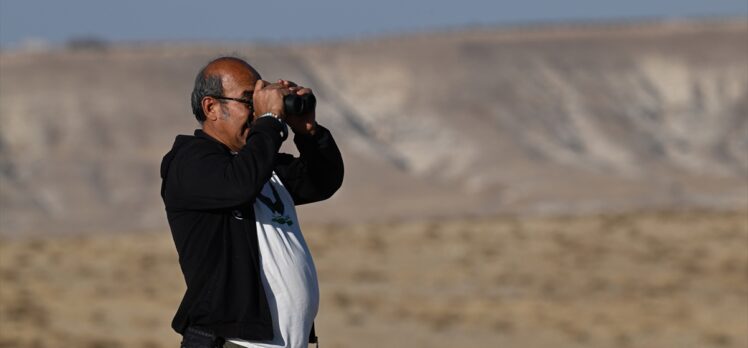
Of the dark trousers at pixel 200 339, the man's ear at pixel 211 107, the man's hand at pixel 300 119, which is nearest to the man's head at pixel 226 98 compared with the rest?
the man's ear at pixel 211 107

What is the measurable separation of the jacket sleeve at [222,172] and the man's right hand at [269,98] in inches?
1.6

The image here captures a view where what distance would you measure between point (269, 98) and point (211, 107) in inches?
9.8

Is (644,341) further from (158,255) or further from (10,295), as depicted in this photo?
(158,255)

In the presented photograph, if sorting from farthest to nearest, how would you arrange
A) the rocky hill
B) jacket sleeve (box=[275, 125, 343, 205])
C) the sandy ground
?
the rocky hill, the sandy ground, jacket sleeve (box=[275, 125, 343, 205])

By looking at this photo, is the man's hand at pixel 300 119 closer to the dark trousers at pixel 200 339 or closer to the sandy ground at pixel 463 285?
the dark trousers at pixel 200 339

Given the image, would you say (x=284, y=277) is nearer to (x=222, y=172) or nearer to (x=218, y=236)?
(x=218, y=236)

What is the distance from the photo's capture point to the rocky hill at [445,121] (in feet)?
228

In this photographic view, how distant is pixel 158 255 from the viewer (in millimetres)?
41844

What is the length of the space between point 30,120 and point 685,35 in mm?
40140

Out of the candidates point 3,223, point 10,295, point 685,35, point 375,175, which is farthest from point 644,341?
point 685,35

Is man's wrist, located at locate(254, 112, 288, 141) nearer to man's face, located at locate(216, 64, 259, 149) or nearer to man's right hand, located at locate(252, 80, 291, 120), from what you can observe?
man's right hand, located at locate(252, 80, 291, 120)

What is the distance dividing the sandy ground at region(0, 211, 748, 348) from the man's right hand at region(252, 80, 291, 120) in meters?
14.9

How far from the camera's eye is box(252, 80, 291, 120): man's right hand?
4.73 m

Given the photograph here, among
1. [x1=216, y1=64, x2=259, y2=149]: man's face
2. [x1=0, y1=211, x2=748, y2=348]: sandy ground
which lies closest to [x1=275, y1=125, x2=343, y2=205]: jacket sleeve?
[x1=216, y1=64, x2=259, y2=149]: man's face
